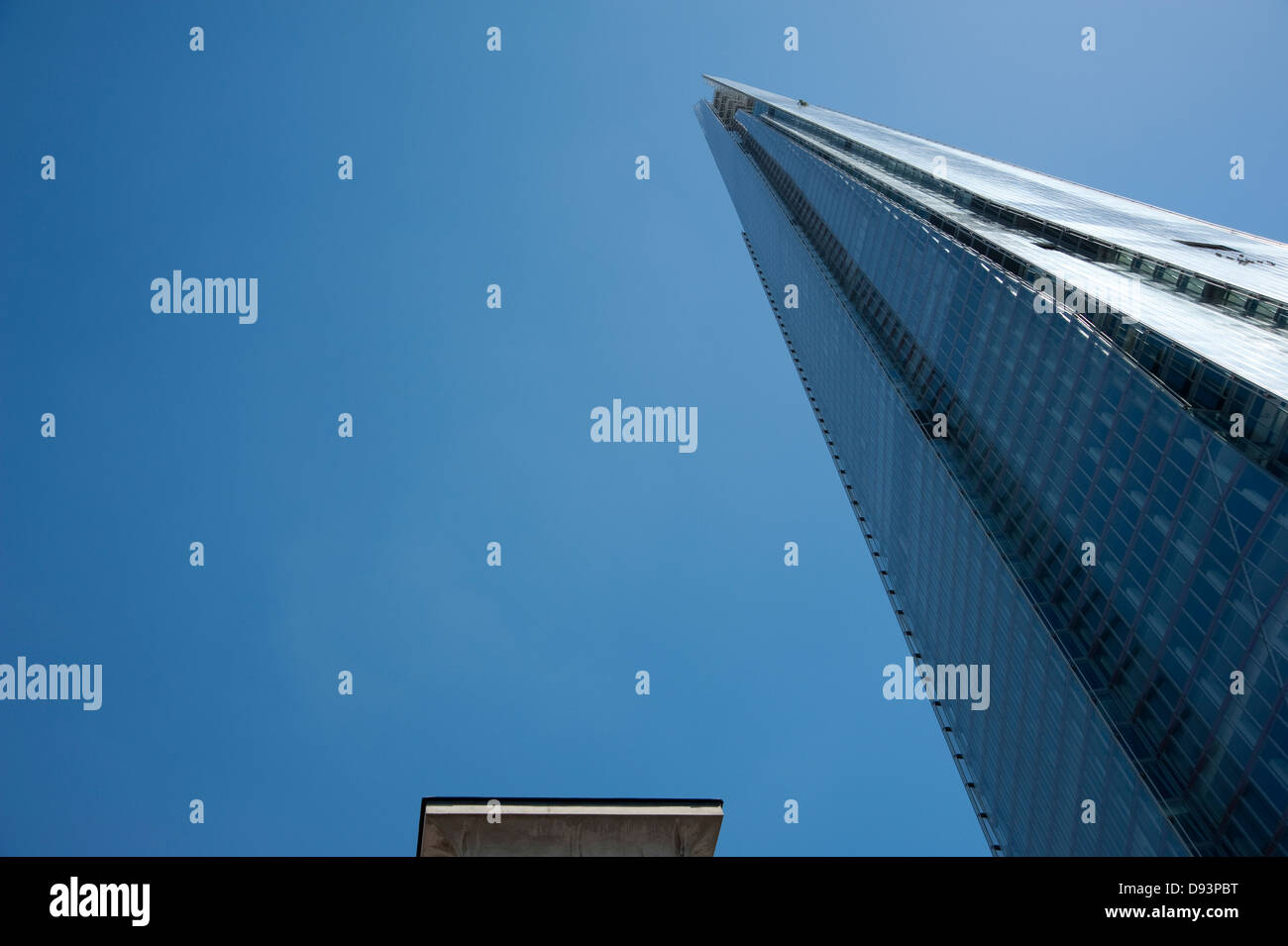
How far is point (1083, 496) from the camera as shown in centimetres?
6188

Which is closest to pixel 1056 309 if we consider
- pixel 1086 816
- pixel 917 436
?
pixel 917 436

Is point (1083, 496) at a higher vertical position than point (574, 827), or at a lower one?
lower

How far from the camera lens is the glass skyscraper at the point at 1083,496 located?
4559 cm

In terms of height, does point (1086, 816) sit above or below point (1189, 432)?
below

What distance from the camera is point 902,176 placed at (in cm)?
13588

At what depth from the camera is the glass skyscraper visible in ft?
150

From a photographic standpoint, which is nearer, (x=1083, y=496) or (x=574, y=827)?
(x=574, y=827)

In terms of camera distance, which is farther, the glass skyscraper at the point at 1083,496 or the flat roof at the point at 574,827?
the glass skyscraper at the point at 1083,496

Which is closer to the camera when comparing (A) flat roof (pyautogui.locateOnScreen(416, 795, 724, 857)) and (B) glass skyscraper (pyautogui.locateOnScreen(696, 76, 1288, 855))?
Result: (A) flat roof (pyautogui.locateOnScreen(416, 795, 724, 857))

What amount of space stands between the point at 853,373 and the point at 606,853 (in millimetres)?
112315
